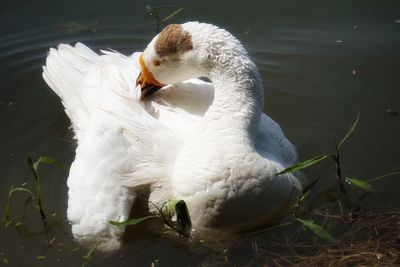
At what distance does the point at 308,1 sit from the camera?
737 cm

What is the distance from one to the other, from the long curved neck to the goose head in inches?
4.0

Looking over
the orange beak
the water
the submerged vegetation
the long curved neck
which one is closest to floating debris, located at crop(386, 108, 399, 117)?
the water

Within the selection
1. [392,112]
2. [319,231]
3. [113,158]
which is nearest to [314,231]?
[319,231]

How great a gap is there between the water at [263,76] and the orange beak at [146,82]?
41.5 inches

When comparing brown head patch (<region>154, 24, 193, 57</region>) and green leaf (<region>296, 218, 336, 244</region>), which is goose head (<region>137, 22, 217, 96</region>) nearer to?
brown head patch (<region>154, 24, 193, 57</region>)

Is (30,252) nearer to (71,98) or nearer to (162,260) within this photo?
(162,260)

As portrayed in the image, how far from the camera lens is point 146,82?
15.6 feet

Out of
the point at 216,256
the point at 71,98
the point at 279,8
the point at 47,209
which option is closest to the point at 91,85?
the point at 71,98

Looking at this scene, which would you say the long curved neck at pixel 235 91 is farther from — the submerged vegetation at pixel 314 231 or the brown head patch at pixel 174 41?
the submerged vegetation at pixel 314 231

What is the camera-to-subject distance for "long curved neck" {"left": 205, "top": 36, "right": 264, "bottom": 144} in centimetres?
431

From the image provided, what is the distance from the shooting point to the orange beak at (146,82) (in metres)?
4.68

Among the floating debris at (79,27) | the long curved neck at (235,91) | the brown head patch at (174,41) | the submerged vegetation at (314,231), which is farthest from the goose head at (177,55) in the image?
the floating debris at (79,27)

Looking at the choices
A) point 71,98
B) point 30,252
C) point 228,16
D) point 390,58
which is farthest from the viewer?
point 228,16

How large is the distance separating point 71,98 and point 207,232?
1908 mm
